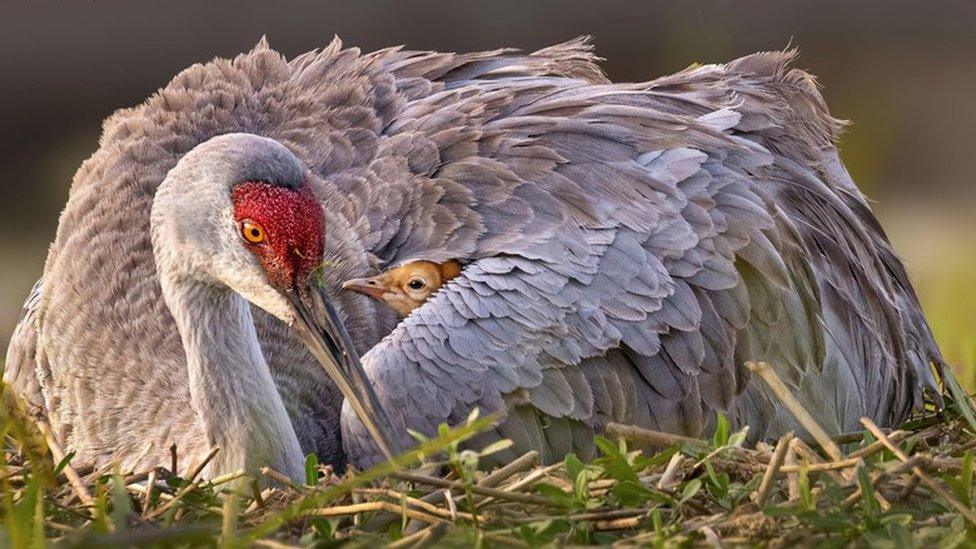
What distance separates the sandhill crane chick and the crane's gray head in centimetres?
48

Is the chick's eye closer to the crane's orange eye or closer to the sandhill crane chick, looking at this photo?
the sandhill crane chick

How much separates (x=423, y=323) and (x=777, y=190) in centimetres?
130

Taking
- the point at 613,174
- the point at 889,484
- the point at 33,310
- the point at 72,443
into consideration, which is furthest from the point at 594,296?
the point at 33,310

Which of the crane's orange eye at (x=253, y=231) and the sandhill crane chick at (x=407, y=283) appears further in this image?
the sandhill crane chick at (x=407, y=283)

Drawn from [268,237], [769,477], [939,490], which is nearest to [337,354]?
[268,237]

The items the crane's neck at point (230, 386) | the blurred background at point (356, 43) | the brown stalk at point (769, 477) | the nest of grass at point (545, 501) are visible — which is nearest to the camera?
the nest of grass at point (545, 501)

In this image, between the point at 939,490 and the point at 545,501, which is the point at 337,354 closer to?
the point at 545,501

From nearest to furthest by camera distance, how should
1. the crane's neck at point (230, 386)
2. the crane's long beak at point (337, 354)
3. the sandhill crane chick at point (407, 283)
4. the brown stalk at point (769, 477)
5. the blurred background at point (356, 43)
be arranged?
the brown stalk at point (769, 477), the crane's long beak at point (337, 354), the crane's neck at point (230, 386), the sandhill crane chick at point (407, 283), the blurred background at point (356, 43)

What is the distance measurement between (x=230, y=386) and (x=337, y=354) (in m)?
0.36

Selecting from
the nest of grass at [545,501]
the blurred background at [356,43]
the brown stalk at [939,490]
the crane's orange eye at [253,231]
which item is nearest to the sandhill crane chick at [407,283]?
the crane's orange eye at [253,231]

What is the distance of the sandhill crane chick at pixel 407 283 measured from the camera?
475cm

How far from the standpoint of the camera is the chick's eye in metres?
4.75

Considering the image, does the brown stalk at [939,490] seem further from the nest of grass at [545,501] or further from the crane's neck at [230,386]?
the crane's neck at [230,386]

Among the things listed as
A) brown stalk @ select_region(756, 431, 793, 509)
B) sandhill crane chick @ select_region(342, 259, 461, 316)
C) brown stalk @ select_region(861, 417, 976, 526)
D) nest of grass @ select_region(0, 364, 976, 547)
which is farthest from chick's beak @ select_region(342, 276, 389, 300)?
brown stalk @ select_region(861, 417, 976, 526)
